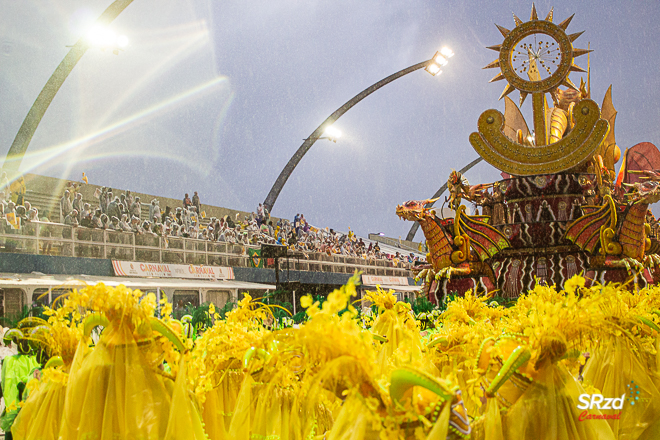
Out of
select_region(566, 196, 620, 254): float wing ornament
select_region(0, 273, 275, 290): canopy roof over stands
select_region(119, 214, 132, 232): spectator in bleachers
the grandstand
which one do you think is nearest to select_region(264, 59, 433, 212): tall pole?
the grandstand

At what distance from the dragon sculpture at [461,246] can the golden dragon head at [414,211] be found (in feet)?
0.07

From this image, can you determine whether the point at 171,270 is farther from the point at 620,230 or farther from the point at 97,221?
the point at 620,230

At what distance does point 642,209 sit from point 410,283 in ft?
59.4

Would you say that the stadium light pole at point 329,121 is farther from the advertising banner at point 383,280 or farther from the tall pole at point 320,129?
the advertising banner at point 383,280

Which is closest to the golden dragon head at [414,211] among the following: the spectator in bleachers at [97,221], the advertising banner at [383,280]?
the spectator in bleachers at [97,221]

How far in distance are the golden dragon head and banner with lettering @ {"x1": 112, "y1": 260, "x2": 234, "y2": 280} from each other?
21.2 ft

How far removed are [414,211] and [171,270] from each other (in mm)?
6986

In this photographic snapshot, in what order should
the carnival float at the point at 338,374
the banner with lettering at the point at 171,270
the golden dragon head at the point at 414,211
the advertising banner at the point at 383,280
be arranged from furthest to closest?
the advertising banner at the point at 383,280
the banner with lettering at the point at 171,270
the golden dragon head at the point at 414,211
the carnival float at the point at 338,374

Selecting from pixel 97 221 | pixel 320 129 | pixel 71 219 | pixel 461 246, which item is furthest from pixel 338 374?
pixel 320 129

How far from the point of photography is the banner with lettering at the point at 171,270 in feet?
44.8

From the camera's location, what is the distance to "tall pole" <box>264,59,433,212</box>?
24031mm

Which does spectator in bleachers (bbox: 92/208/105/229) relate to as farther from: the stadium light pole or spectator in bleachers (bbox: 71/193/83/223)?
the stadium light pole

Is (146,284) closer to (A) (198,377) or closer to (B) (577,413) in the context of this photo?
(A) (198,377)

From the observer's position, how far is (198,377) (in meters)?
2.96
